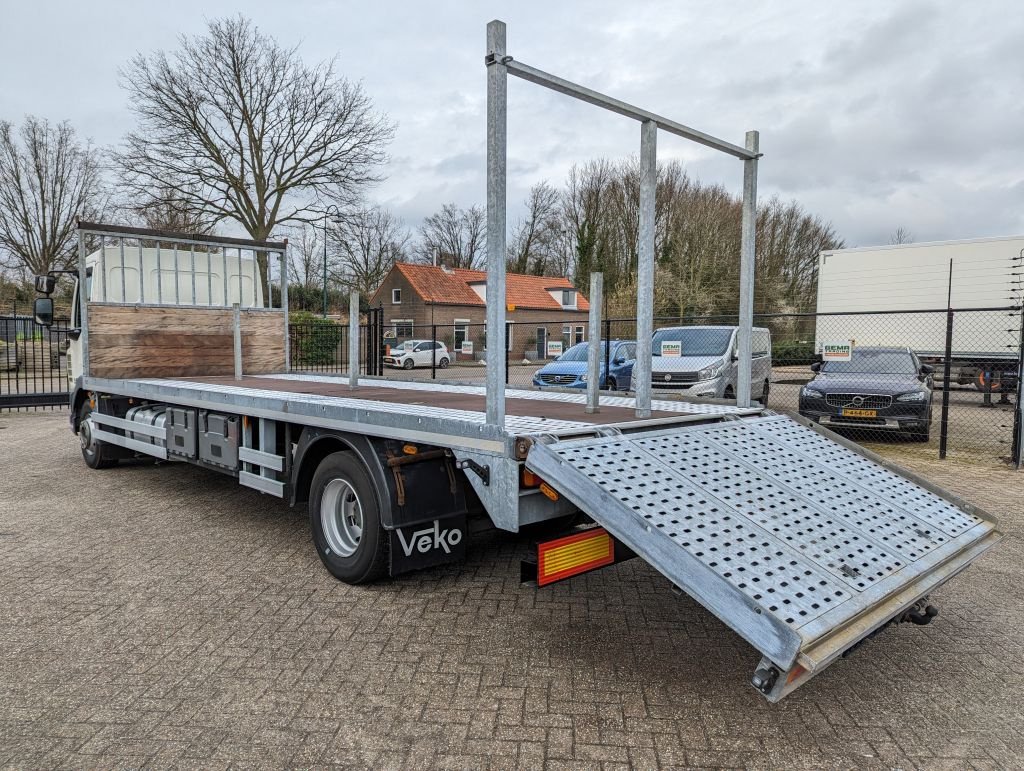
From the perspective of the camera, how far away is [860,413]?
32.9ft

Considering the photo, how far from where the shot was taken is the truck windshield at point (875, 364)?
11102 mm

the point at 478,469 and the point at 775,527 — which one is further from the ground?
the point at 478,469

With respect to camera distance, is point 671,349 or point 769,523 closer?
point 769,523

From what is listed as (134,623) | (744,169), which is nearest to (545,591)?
(134,623)

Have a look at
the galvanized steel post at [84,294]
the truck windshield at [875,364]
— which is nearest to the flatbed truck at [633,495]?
the galvanized steel post at [84,294]

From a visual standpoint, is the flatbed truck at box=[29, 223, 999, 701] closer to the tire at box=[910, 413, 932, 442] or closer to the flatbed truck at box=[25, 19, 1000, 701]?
the flatbed truck at box=[25, 19, 1000, 701]

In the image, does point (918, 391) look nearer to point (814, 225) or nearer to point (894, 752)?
point (894, 752)

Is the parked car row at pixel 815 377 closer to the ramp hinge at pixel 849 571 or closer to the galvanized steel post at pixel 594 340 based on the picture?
the galvanized steel post at pixel 594 340

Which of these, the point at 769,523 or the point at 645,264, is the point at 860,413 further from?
the point at 769,523

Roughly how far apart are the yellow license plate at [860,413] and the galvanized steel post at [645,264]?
731cm

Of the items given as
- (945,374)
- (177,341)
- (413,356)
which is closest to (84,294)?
(177,341)

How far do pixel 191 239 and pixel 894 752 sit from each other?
27.1 ft

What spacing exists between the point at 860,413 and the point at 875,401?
0.90 ft

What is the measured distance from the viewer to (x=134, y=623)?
145 inches
